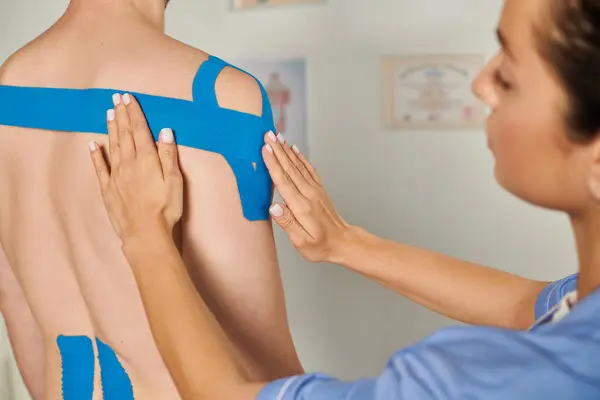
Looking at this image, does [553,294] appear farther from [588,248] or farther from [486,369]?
[486,369]

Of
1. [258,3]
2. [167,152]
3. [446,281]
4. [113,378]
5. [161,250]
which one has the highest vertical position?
[258,3]

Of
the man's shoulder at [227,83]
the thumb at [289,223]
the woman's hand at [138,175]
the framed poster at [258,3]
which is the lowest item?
the thumb at [289,223]

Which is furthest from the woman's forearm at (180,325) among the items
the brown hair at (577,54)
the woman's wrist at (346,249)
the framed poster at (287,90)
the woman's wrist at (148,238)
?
the framed poster at (287,90)

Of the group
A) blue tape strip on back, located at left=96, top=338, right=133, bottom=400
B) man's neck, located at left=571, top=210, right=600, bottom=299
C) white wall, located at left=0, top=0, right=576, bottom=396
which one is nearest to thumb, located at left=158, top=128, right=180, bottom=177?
blue tape strip on back, located at left=96, top=338, right=133, bottom=400

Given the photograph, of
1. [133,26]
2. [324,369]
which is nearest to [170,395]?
[133,26]

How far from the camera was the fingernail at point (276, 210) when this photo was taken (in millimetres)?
913

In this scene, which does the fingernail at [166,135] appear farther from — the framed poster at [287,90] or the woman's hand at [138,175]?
the framed poster at [287,90]

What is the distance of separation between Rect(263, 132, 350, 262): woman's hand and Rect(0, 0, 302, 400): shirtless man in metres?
0.06

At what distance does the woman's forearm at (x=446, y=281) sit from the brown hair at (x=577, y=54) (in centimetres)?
47

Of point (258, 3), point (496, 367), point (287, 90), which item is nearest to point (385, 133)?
point (287, 90)

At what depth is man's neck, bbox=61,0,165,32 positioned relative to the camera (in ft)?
2.88

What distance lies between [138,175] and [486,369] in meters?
0.52

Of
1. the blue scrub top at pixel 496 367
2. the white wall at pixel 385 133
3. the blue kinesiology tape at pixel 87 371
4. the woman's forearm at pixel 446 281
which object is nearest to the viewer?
the blue scrub top at pixel 496 367

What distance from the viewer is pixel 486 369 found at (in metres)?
0.58
